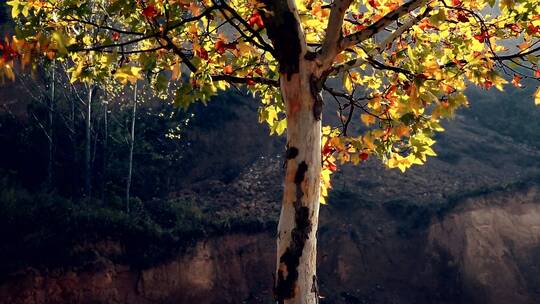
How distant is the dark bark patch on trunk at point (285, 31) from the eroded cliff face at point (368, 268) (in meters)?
10.6

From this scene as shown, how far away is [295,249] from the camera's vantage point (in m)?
4.86

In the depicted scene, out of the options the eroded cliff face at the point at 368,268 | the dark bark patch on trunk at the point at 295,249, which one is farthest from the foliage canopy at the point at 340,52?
the eroded cliff face at the point at 368,268

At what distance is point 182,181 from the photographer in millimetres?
19359

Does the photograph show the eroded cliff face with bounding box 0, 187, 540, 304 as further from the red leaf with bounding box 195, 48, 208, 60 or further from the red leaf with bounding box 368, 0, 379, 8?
the red leaf with bounding box 368, 0, 379, 8

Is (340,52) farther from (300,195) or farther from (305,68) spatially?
(300,195)

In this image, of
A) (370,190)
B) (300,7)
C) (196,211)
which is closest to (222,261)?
(196,211)

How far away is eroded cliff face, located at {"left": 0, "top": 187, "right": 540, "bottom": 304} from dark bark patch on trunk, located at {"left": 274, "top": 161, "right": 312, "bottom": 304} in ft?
32.4

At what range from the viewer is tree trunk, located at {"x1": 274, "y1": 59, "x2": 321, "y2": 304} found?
4.85 m

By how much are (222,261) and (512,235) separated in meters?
11.0

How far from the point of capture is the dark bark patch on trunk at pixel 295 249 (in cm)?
484

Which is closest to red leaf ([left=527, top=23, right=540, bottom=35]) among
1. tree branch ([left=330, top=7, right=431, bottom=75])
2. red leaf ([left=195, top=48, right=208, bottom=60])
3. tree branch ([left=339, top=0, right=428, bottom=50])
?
tree branch ([left=330, top=7, right=431, bottom=75])

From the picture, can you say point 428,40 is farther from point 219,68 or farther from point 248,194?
point 248,194

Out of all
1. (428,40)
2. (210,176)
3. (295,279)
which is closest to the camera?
(295,279)

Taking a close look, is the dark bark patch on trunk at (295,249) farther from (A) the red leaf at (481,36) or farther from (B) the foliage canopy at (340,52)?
(A) the red leaf at (481,36)
